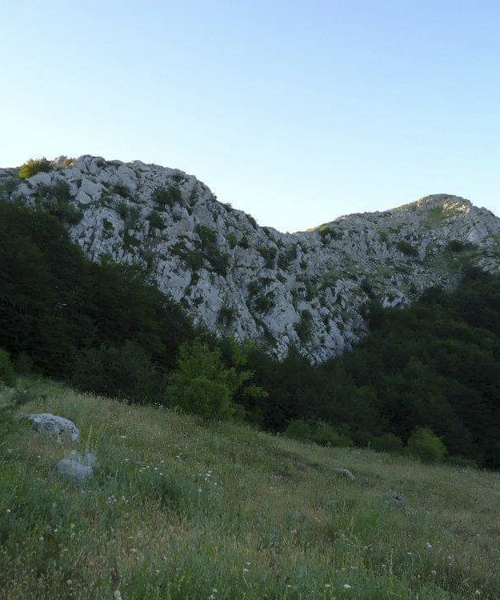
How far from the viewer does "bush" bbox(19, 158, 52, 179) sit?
175 feet

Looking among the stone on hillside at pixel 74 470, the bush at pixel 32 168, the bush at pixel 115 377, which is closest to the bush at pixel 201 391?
the bush at pixel 115 377

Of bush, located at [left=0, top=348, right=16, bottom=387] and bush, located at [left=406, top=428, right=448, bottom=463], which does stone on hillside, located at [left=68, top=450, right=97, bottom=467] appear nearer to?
bush, located at [left=0, top=348, right=16, bottom=387]

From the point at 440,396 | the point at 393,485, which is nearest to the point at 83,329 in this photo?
the point at 393,485

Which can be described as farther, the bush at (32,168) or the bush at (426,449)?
the bush at (32,168)

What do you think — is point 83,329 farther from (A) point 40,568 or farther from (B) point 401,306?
(B) point 401,306

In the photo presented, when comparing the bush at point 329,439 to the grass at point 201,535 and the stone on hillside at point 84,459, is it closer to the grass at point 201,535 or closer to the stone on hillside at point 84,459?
the grass at point 201,535

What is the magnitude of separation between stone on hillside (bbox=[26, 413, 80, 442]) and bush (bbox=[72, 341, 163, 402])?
1202 cm

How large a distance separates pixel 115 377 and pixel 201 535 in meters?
18.6

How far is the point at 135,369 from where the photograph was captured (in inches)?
899

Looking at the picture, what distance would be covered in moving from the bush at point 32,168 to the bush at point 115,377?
39.8 m

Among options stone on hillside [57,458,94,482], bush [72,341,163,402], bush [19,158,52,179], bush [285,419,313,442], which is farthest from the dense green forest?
bush [19,158,52,179]

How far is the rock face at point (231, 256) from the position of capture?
48.8 metres

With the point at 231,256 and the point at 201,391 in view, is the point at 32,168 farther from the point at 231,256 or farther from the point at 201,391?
the point at 201,391

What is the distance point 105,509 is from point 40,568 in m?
1.59
